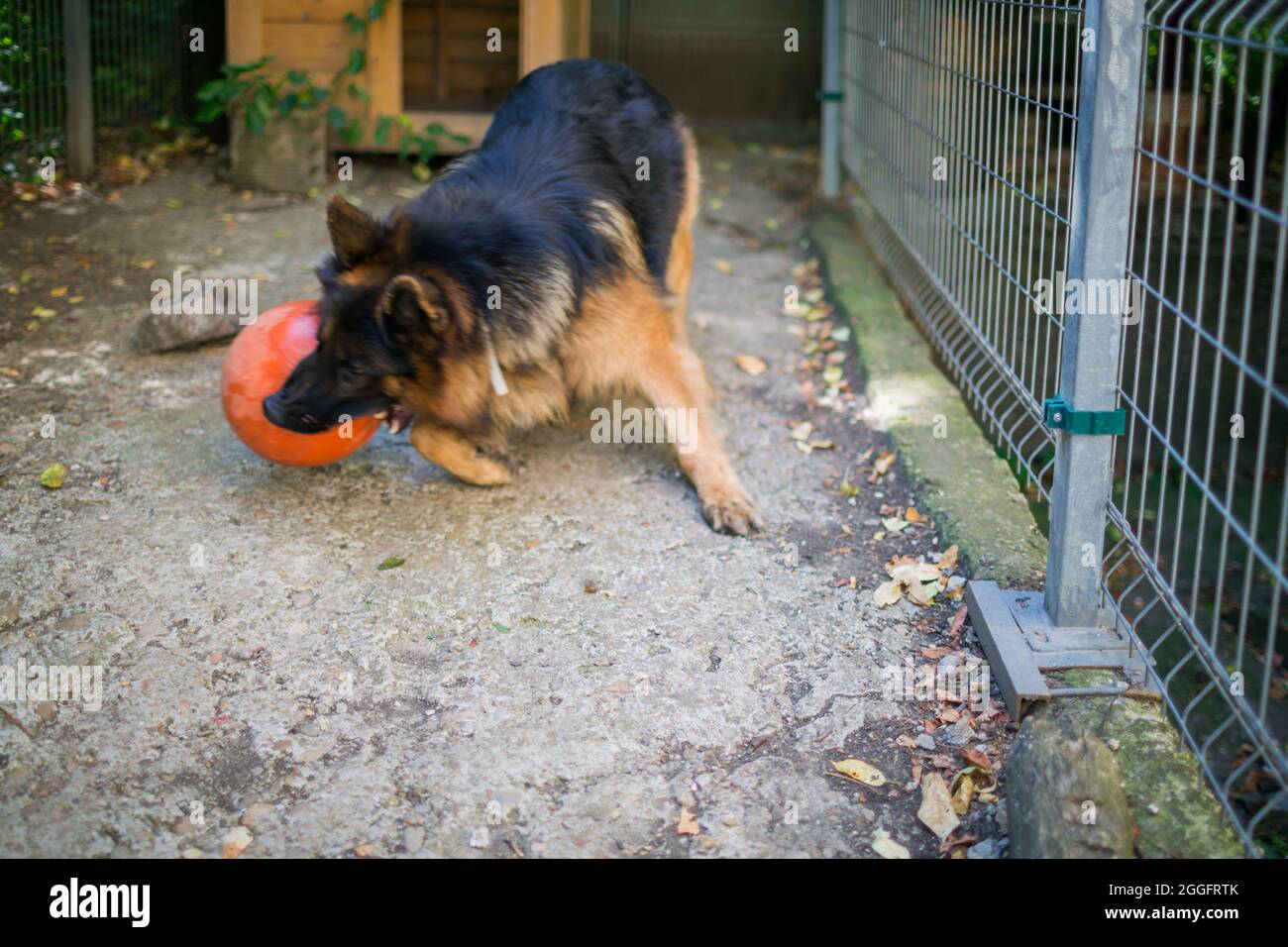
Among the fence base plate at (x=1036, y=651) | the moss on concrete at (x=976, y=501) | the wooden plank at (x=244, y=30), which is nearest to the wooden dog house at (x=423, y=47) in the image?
the wooden plank at (x=244, y=30)

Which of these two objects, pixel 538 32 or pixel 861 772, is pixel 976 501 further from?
pixel 538 32

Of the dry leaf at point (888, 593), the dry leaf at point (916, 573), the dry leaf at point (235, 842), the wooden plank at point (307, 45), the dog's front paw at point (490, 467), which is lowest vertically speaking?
the dry leaf at point (235, 842)

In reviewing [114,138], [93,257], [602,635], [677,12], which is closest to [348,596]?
[602,635]

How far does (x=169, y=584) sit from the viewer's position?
3795 millimetres

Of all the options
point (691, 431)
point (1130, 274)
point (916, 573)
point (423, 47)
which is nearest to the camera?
point (1130, 274)

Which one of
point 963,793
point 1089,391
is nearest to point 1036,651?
point 963,793

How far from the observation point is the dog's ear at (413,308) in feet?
12.3

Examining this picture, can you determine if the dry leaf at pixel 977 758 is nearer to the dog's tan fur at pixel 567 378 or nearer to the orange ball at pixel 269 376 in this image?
the dog's tan fur at pixel 567 378

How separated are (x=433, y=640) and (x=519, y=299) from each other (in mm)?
1164

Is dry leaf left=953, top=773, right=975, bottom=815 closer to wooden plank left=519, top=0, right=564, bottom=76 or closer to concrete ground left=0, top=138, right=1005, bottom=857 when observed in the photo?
concrete ground left=0, top=138, right=1005, bottom=857

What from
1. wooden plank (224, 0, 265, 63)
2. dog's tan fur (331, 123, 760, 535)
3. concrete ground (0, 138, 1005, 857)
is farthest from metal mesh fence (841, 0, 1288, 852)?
wooden plank (224, 0, 265, 63)

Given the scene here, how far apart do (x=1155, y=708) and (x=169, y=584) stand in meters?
2.82

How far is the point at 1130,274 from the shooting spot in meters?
3.10

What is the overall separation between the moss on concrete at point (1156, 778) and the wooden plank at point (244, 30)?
6.35 metres
